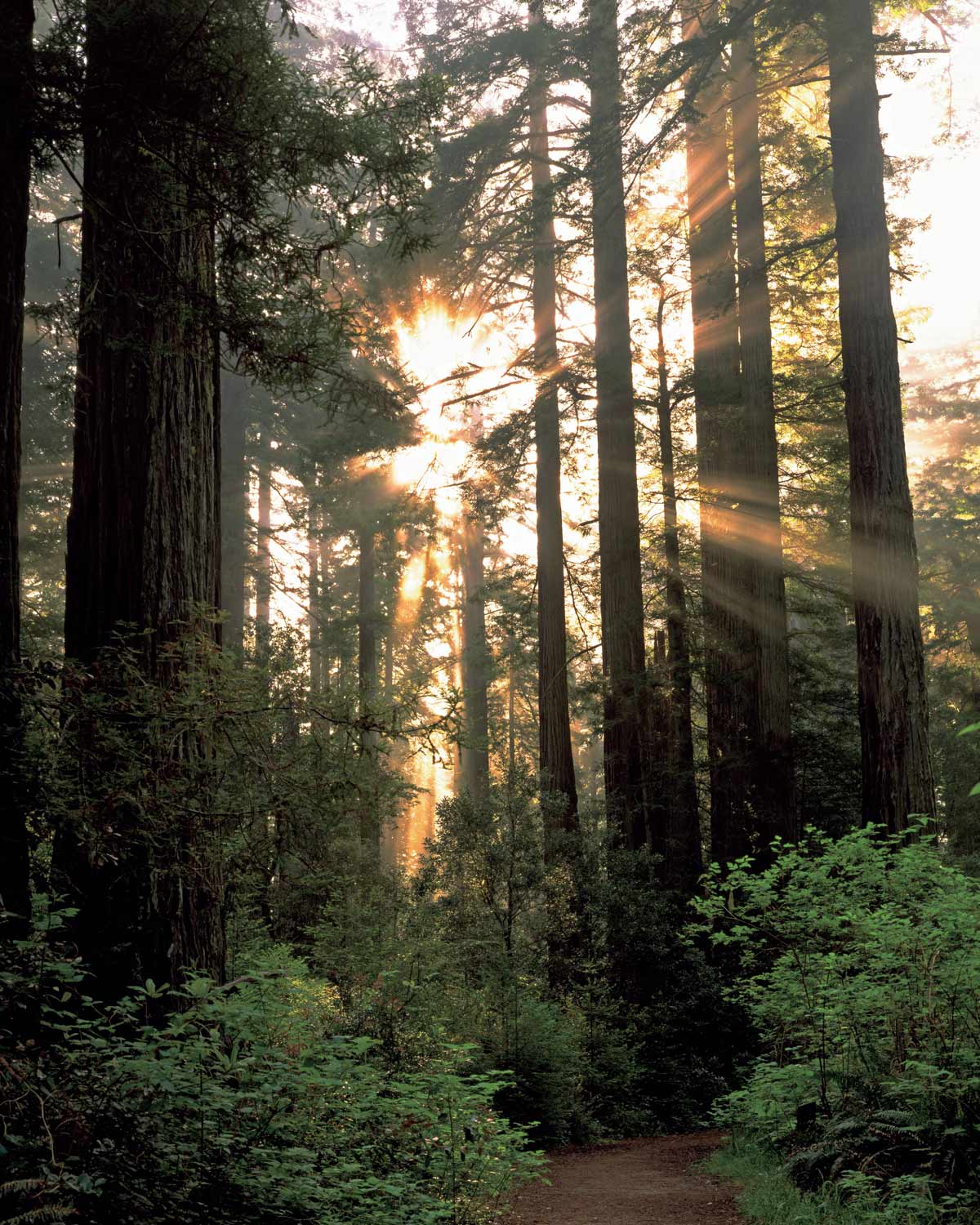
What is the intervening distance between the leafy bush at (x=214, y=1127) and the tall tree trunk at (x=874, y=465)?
5405 millimetres

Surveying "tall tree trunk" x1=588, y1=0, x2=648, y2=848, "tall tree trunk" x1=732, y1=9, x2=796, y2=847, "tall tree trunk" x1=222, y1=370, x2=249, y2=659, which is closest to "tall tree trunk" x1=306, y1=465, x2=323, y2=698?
"tall tree trunk" x1=222, y1=370, x2=249, y2=659

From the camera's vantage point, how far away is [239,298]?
6.53 m

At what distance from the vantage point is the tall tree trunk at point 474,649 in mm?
24344

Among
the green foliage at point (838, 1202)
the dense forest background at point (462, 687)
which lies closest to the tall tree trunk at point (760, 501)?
the dense forest background at point (462, 687)

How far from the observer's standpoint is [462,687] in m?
11.8

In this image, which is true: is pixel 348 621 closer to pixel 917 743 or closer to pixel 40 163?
pixel 917 743

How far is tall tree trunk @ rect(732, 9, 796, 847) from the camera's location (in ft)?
41.9

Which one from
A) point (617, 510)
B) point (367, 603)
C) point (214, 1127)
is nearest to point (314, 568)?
point (367, 603)

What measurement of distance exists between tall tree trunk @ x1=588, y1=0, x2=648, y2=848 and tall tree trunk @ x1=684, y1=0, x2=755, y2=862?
1.12 m

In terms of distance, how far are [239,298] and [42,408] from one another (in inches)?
788

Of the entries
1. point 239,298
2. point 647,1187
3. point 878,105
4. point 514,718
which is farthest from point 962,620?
point 239,298

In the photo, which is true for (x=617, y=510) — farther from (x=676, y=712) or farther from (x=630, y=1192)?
(x=630, y=1192)

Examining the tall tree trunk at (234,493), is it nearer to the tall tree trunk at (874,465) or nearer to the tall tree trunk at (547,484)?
the tall tree trunk at (547,484)

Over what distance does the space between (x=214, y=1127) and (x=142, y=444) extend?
155 inches
